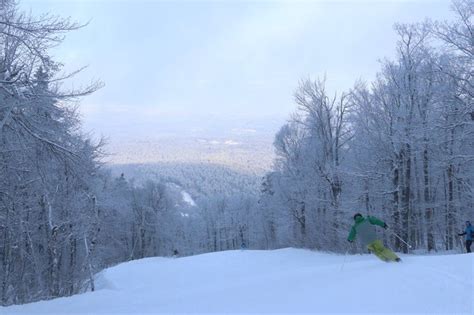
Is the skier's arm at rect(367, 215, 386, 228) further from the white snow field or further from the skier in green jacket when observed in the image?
the white snow field

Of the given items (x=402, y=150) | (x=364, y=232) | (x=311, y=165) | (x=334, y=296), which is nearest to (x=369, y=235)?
(x=364, y=232)

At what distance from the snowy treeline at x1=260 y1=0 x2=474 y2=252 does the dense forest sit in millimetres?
86

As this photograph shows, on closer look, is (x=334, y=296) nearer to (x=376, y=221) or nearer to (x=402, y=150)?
(x=376, y=221)

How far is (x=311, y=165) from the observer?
3584 centimetres

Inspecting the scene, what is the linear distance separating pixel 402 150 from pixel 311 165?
1083 centimetres

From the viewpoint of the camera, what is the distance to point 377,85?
27.3 metres

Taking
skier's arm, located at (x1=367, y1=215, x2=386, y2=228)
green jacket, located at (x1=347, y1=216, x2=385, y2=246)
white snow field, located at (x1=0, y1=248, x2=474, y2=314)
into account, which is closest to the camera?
white snow field, located at (x1=0, y1=248, x2=474, y2=314)

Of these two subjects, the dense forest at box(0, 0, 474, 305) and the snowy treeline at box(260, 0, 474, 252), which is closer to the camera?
the dense forest at box(0, 0, 474, 305)

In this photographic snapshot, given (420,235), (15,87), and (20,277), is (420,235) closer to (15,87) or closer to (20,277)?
(20,277)

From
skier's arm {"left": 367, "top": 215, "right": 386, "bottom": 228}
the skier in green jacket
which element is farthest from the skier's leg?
skier's arm {"left": 367, "top": 215, "right": 386, "bottom": 228}

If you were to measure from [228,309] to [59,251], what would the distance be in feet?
59.5

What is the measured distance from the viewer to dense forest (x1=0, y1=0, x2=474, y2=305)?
9.97 meters

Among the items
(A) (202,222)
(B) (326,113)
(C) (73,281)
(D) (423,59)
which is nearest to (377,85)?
(D) (423,59)

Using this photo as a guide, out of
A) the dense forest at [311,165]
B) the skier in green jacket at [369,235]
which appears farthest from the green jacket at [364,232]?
the dense forest at [311,165]
